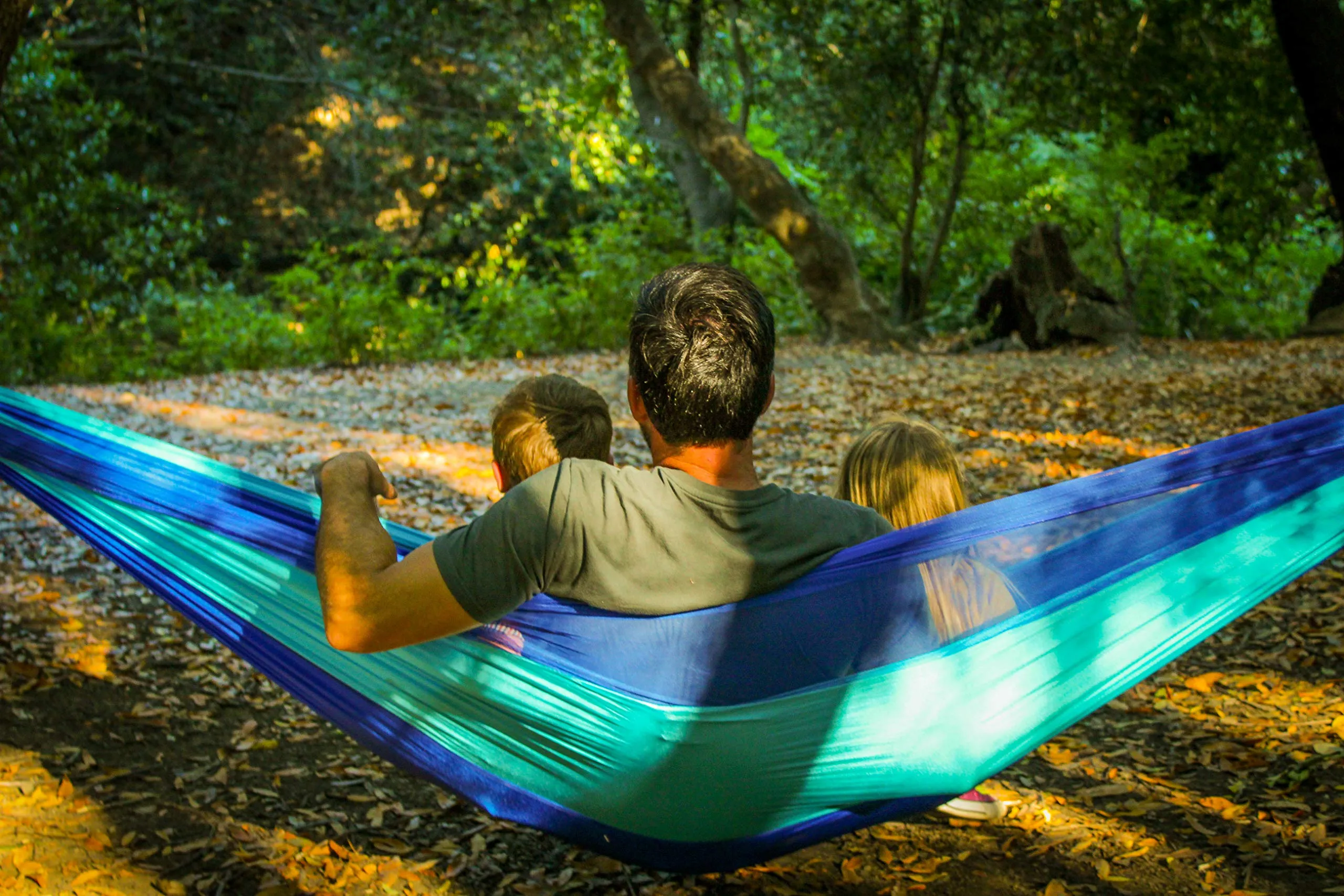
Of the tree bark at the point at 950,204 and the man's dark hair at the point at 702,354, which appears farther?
the tree bark at the point at 950,204

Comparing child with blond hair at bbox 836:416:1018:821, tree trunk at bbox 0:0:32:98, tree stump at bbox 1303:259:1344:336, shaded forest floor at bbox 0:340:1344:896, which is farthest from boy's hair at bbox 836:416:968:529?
tree stump at bbox 1303:259:1344:336

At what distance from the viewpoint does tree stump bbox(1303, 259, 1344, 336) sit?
1004 cm

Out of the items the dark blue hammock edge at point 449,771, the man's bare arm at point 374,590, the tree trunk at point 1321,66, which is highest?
the tree trunk at point 1321,66

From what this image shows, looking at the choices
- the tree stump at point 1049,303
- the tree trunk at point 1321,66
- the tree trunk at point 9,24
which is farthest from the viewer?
the tree stump at point 1049,303

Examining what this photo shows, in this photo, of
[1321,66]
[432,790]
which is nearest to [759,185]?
[1321,66]

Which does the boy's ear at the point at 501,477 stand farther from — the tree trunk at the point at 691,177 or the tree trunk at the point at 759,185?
the tree trunk at the point at 691,177

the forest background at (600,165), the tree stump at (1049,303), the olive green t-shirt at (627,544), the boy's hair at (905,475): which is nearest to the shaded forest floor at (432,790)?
the boy's hair at (905,475)

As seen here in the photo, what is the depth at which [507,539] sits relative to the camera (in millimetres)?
1385

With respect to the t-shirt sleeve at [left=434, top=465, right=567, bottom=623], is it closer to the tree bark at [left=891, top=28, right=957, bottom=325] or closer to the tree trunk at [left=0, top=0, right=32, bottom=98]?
the tree trunk at [left=0, top=0, right=32, bottom=98]

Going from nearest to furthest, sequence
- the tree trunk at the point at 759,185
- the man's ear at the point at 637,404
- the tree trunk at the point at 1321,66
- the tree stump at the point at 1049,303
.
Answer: the man's ear at the point at 637,404 → the tree trunk at the point at 1321,66 → the tree stump at the point at 1049,303 → the tree trunk at the point at 759,185

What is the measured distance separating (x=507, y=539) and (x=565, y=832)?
0.62 m

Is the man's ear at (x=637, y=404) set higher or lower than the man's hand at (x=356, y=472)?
higher

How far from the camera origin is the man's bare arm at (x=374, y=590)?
138 cm

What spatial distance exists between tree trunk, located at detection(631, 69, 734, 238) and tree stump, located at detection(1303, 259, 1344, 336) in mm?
5673
